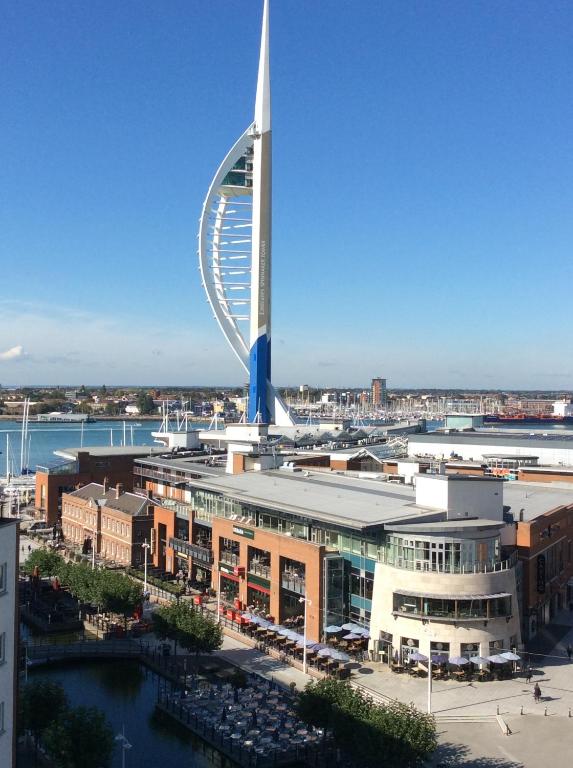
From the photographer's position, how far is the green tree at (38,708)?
71.3 feet

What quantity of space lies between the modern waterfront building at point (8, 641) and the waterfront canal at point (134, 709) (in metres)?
7.60

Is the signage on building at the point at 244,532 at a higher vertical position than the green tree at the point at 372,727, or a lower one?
higher

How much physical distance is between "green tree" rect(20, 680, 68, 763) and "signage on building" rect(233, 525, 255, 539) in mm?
14461

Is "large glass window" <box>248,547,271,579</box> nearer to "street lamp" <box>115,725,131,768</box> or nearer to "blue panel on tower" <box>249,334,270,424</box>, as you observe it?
"street lamp" <box>115,725,131,768</box>

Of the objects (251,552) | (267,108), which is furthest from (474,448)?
(251,552)

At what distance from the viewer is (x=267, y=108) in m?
69.2

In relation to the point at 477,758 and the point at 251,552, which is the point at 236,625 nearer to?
the point at 251,552

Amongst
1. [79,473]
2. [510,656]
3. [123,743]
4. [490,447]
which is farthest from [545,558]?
[490,447]

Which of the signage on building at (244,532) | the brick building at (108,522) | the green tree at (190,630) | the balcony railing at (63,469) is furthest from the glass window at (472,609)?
the balcony railing at (63,469)

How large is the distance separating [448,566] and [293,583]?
7.50m

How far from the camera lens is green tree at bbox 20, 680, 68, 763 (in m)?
21.7

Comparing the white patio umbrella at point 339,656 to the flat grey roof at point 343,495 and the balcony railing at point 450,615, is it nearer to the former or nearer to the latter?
the balcony railing at point 450,615

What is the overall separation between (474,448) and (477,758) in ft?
180

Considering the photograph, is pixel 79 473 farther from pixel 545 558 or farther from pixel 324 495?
pixel 545 558
